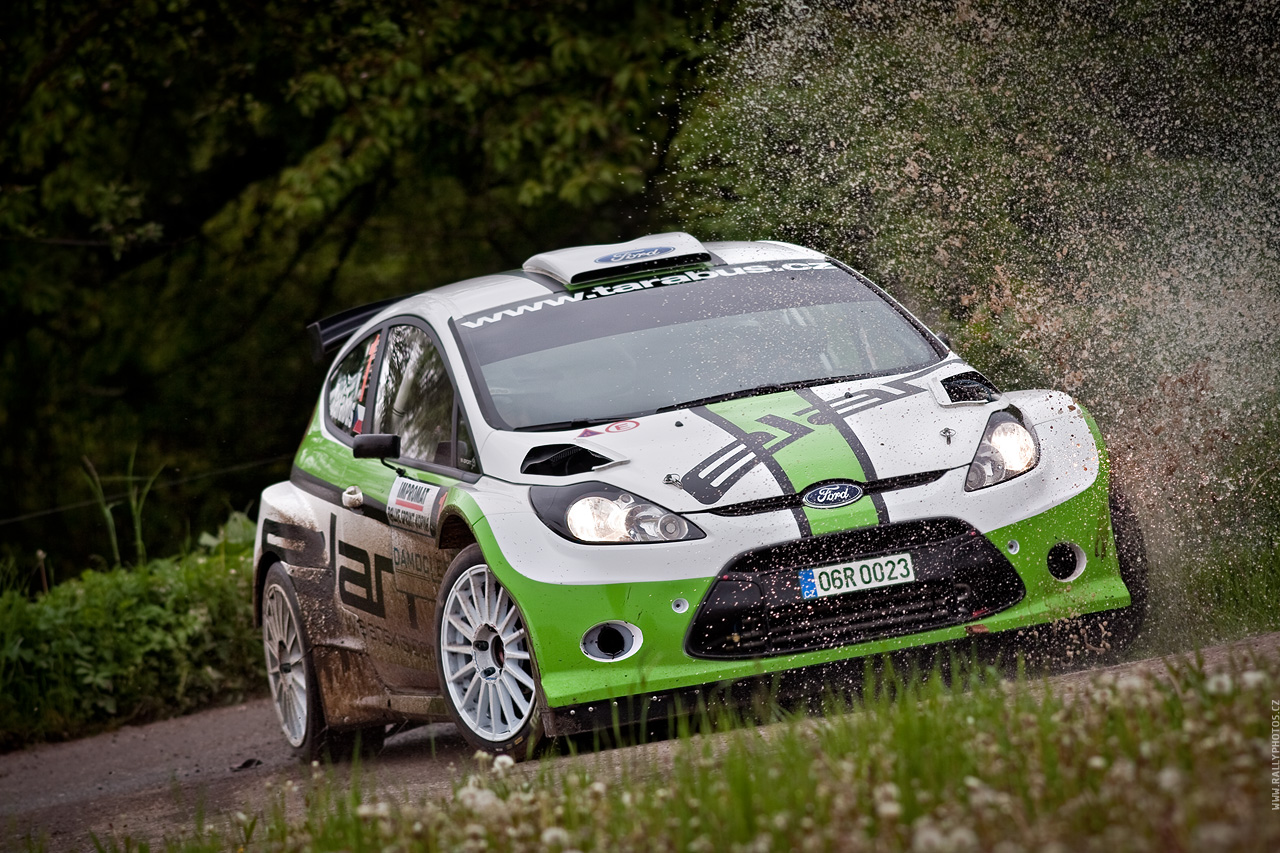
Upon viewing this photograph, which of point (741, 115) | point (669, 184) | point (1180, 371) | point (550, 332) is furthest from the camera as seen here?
point (669, 184)

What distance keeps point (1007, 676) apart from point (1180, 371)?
2.63 meters

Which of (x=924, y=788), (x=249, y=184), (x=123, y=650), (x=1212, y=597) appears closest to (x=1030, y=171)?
(x=1212, y=597)

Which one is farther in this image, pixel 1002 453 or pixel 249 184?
pixel 249 184

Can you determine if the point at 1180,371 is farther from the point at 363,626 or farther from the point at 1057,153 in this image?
the point at 363,626

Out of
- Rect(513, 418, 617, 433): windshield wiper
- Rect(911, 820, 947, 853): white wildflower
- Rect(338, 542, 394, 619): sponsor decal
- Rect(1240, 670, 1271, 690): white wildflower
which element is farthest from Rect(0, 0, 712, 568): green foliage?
Rect(911, 820, 947, 853): white wildflower

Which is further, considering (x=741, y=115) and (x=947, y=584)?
(x=741, y=115)

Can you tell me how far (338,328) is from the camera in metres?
8.11

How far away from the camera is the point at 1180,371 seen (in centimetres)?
748

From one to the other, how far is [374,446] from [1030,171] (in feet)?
15.4

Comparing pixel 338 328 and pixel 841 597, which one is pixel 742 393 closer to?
pixel 841 597

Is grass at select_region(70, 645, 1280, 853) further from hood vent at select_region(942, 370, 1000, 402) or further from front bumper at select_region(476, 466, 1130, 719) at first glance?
hood vent at select_region(942, 370, 1000, 402)

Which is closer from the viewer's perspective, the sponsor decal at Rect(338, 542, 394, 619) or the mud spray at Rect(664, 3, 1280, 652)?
the sponsor decal at Rect(338, 542, 394, 619)

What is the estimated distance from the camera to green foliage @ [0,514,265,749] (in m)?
9.47

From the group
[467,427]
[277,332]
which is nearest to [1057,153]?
[467,427]
